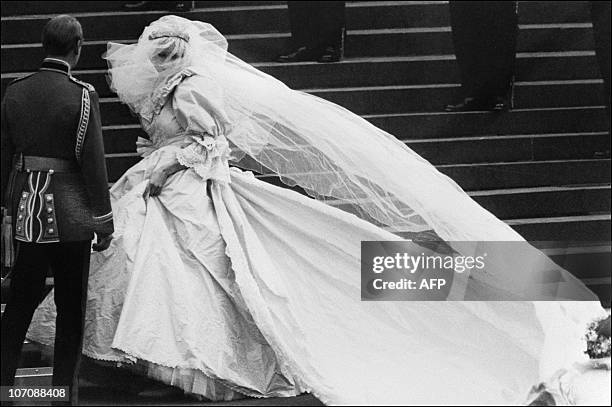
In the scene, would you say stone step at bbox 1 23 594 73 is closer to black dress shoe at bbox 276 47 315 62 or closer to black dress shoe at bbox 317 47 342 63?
black dress shoe at bbox 276 47 315 62

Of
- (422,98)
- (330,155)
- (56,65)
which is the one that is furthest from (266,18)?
(56,65)

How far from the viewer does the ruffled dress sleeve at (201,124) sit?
4.87 metres

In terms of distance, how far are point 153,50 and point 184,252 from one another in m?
0.88

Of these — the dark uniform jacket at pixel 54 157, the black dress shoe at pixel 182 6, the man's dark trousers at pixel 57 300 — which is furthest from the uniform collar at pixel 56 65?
the black dress shoe at pixel 182 6

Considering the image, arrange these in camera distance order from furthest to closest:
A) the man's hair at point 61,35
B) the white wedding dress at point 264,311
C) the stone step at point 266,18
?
the stone step at point 266,18
the white wedding dress at point 264,311
the man's hair at point 61,35

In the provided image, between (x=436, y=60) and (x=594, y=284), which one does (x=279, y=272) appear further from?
(x=436, y=60)

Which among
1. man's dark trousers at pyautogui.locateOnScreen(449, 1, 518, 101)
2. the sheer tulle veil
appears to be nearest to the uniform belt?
the sheer tulle veil

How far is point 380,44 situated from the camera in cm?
708

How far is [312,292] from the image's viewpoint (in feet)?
16.5

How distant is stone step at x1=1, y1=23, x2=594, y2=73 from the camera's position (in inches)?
270

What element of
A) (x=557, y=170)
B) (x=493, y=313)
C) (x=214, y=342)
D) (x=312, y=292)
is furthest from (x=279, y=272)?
(x=557, y=170)

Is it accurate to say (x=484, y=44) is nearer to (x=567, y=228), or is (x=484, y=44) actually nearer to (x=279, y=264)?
(x=567, y=228)

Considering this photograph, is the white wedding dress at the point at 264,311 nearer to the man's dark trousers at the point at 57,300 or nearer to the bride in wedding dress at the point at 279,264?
the bride in wedding dress at the point at 279,264

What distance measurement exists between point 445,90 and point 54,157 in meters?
3.24
